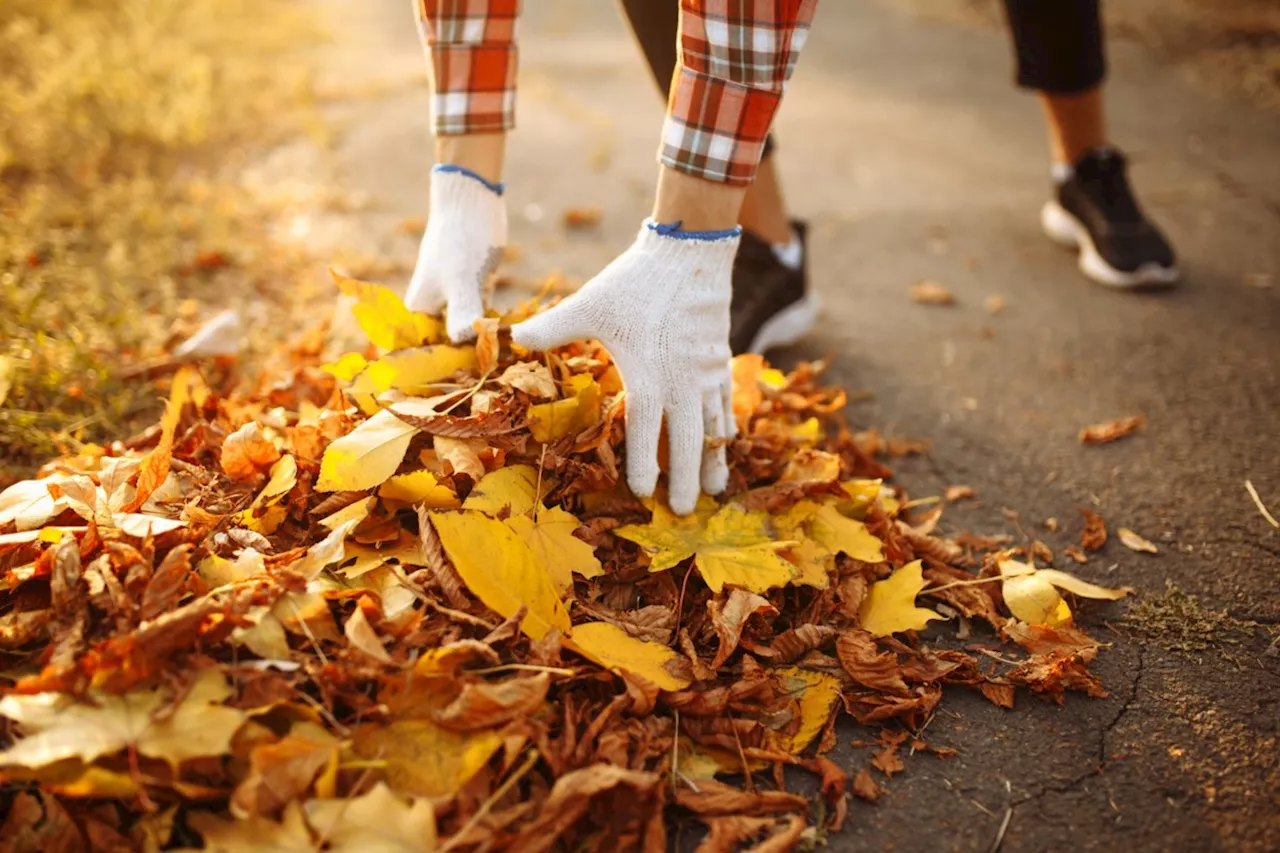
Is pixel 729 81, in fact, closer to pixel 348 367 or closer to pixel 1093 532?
pixel 348 367

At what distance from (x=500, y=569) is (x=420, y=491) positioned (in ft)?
0.65

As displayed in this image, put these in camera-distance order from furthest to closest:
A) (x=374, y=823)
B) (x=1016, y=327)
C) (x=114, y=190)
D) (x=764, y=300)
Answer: (x=114, y=190) → (x=1016, y=327) → (x=764, y=300) → (x=374, y=823)

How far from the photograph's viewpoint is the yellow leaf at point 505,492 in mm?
1293

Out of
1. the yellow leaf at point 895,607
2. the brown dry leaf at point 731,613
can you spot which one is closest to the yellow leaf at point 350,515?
the brown dry leaf at point 731,613

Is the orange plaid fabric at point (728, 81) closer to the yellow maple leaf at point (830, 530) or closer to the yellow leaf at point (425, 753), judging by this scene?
the yellow maple leaf at point (830, 530)

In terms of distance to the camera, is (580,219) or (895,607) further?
(580,219)

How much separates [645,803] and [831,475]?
0.68m

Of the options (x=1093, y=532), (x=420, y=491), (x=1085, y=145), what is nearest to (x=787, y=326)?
(x=1093, y=532)

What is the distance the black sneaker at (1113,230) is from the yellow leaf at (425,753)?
2241 millimetres

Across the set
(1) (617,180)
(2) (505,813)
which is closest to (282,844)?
(2) (505,813)

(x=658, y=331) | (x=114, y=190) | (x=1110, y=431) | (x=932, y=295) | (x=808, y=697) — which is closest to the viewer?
(x=808, y=697)

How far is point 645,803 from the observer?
1.09m

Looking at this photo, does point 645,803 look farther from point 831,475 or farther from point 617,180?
point 617,180

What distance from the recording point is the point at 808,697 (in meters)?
1.27
